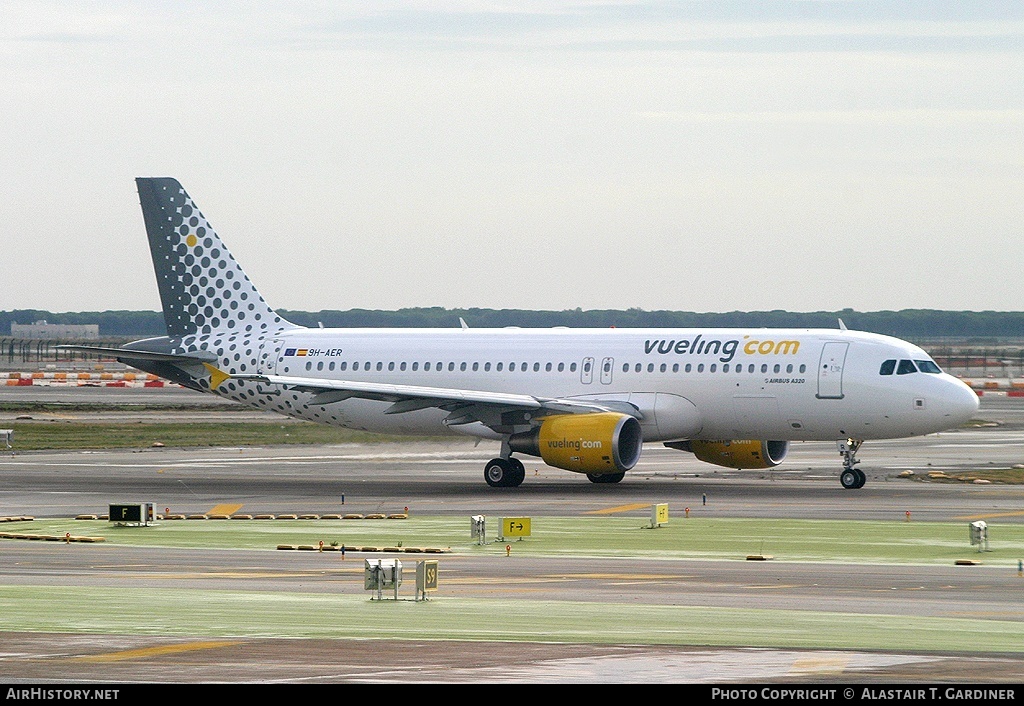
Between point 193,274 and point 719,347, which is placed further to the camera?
point 193,274

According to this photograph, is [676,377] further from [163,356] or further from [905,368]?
[163,356]

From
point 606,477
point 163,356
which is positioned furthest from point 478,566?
point 163,356

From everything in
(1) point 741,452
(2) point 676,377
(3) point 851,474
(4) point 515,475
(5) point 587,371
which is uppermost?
(5) point 587,371

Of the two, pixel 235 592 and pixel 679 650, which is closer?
pixel 679 650

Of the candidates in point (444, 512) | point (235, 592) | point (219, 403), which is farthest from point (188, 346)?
point (219, 403)

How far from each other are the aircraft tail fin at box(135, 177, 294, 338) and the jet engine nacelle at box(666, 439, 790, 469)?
14660 millimetres

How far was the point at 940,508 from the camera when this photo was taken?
40312 millimetres

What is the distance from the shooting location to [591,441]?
45.5m

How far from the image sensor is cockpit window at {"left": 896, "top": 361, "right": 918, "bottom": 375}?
46.2 metres

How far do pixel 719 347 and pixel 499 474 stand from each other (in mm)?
7139

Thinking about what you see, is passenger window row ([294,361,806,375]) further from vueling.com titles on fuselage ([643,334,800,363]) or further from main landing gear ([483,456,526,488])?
main landing gear ([483,456,526,488])

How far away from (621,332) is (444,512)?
1215 centimetres

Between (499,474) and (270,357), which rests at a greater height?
(270,357)
